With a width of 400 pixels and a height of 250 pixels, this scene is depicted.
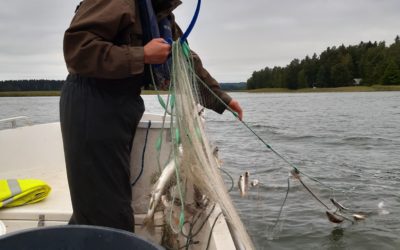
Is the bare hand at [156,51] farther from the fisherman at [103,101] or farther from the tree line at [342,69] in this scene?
the tree line at [342,69]

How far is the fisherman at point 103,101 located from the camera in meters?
2.37

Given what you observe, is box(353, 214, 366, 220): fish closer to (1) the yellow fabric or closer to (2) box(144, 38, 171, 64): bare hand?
(1) the yellow fabric

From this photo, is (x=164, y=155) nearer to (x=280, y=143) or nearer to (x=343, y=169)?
(x=343, y=169)

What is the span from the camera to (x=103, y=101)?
2533mm

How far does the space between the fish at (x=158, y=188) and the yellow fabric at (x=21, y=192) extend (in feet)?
3.66

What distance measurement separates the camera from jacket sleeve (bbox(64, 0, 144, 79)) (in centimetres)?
234

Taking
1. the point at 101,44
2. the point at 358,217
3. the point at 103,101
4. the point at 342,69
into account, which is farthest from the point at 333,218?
the point at 342,69

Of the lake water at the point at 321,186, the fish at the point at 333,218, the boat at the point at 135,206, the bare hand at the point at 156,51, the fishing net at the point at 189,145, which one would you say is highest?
the bare hand at the point at 156,51

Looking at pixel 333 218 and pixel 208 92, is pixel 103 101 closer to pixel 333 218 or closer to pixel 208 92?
pixel 208 92

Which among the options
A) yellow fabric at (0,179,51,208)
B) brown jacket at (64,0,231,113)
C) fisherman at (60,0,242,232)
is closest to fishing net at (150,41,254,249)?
fisherman at (60,0,242,232)

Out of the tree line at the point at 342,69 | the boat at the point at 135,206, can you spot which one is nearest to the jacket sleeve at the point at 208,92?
the boat at the point at 135,206

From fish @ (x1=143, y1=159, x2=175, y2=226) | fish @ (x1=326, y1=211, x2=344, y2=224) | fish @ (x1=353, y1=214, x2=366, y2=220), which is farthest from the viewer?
fish @ (x1=353, y1=214, x2=366, y2=220)

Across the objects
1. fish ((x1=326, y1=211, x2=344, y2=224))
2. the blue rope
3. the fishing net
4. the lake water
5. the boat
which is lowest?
the lake water

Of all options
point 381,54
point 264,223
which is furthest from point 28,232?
point 381,54
